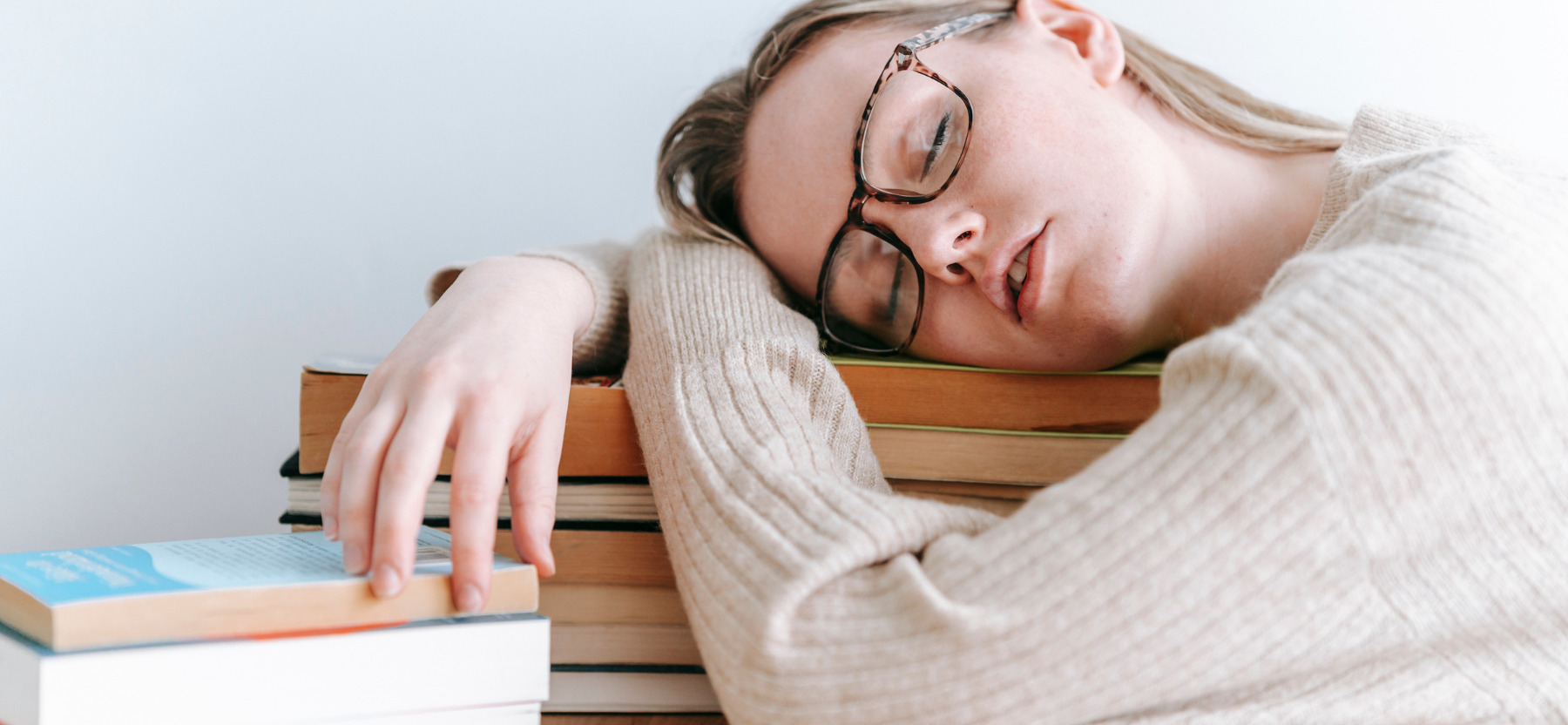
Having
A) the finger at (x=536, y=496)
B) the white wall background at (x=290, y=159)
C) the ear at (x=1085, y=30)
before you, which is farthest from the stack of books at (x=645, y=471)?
the white wall background at (x=290, y=159)

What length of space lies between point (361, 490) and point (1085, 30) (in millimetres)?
797

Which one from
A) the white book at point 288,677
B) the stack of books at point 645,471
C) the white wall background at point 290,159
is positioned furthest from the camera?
the white wall background at point 290,159

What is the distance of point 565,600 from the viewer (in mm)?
716

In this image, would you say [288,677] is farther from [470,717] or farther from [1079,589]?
Result: [1079,589]

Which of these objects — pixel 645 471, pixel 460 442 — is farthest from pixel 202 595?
pixel 645 471

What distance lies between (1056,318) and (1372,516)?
1.22ft

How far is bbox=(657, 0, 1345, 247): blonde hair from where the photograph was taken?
0.95m

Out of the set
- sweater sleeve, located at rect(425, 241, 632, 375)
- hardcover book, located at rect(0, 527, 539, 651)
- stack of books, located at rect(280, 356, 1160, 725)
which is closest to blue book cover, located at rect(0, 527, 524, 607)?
hardcover book, located at rect(0, 527, 539, 651)

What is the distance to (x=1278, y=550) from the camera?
0.42m

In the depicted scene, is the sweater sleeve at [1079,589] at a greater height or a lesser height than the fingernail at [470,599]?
greater

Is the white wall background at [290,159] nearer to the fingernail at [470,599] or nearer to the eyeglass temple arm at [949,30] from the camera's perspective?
the eyeglass temple arm at [949,30]

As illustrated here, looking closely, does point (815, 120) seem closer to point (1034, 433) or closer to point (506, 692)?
point (1034, 433)

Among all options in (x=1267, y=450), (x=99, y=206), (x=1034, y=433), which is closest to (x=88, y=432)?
(x=99, y=206)

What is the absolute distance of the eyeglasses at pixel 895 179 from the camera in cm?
81
